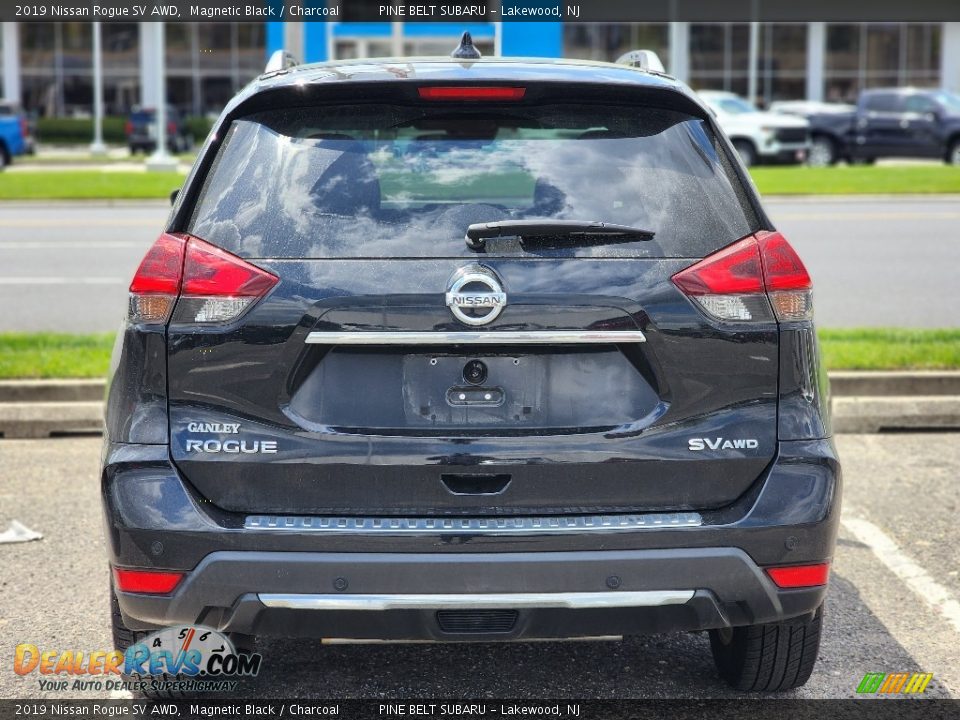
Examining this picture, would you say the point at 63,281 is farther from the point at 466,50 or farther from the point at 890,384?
the point at 466,50

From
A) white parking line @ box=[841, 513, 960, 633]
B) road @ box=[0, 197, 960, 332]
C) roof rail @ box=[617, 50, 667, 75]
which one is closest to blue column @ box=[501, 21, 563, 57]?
road @ box=[0, 197, 960, 332]

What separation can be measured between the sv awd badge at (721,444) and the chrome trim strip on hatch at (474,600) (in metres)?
0.35

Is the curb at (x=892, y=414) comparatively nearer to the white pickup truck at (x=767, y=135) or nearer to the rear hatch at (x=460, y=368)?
the rear hatch at (x=460, y=368)

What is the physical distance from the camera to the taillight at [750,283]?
3.22 metres

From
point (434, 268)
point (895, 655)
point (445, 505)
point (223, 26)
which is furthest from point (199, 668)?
point (223, 26)

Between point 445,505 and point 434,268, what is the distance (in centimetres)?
57

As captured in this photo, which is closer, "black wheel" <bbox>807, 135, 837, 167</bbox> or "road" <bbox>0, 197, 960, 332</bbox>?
"road" <bbox>0, 197, 960, 332</bbox>

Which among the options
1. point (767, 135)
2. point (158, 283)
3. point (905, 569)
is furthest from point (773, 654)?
point (767, 135)

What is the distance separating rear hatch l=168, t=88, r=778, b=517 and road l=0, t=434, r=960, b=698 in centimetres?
98

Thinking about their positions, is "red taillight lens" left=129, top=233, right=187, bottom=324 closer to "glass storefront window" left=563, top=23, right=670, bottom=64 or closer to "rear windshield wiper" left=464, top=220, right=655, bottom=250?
"rear windshield wiper" left=464, top=220, right=655, bottom=250

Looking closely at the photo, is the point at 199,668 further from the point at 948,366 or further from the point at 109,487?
the point at 948,366

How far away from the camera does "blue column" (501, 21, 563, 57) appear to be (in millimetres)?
40812

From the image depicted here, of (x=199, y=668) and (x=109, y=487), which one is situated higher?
(x=109, y=487)

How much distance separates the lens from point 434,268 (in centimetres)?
317
